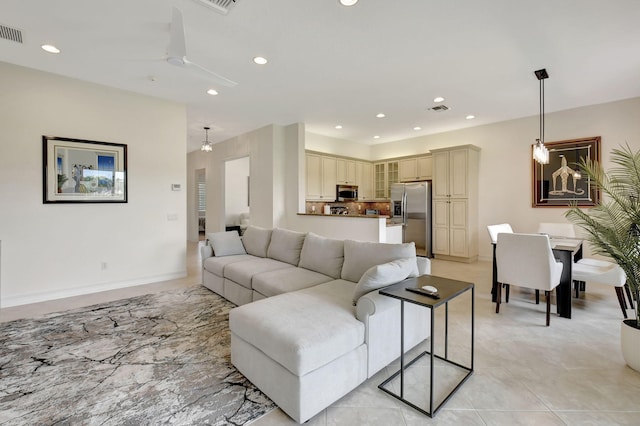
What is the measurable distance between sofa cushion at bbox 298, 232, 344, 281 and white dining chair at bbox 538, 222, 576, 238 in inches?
137

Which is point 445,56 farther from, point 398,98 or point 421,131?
point 421,131

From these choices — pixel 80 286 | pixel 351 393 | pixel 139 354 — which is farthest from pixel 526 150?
pixel 80 286

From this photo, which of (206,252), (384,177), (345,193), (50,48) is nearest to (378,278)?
(206,252)

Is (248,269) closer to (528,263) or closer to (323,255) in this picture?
(323,255)

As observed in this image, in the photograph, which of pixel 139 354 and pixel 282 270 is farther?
pixel 282 270

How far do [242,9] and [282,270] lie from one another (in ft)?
8.49

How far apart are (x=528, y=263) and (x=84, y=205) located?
221 inches

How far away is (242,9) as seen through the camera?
2461mm

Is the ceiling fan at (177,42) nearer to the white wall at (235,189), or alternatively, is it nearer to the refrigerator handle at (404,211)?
the refrigerator handle at (404,211)

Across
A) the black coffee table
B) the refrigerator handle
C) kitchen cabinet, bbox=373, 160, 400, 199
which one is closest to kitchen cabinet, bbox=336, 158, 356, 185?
kitchen cabinet, bbox=373, 160, 400, 199

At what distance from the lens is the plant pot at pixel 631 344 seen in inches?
83.1

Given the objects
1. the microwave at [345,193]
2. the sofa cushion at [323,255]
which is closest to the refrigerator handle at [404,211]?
the microwave at [345,193]

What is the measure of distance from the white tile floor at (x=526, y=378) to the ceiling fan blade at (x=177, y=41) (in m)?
2.82

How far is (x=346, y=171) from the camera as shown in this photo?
7297 millimetres
